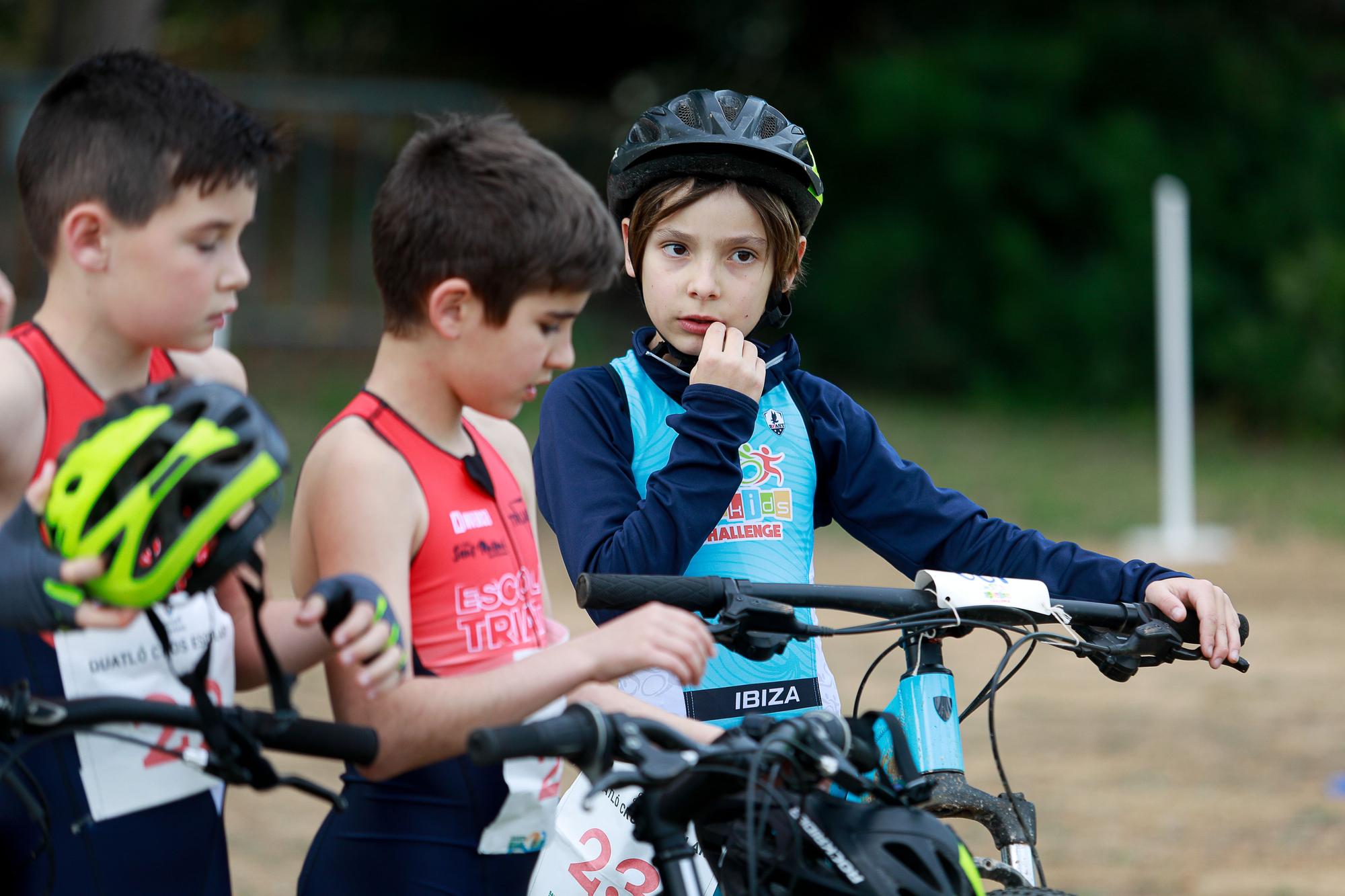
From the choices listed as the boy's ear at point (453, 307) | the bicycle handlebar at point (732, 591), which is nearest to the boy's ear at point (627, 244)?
the boy's ear at point (453, 307)

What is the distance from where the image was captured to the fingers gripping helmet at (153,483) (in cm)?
187

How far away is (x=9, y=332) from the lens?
2387 millimetres

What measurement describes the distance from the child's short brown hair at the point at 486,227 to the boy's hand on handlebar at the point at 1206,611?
119cm

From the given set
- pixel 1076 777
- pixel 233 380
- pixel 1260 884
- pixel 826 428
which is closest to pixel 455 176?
pixel 233 380

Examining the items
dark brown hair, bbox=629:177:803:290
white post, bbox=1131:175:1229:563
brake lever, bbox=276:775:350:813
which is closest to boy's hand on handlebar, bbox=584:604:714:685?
brake lever, bbox=276:775:350:813

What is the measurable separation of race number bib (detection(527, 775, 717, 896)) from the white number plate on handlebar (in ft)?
2.09

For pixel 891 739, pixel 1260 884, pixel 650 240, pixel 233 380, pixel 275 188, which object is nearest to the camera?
pixel 891 739

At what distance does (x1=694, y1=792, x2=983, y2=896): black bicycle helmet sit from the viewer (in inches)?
83.6

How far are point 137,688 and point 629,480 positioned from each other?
41.8 inches

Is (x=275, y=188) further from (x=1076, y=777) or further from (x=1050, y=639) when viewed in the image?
(x=1050, y=639)

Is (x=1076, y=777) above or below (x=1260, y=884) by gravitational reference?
above

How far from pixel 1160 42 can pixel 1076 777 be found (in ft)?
52.7

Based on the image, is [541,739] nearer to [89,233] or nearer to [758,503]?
[89,233]

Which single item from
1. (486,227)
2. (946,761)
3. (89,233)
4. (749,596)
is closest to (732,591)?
(749,596)
